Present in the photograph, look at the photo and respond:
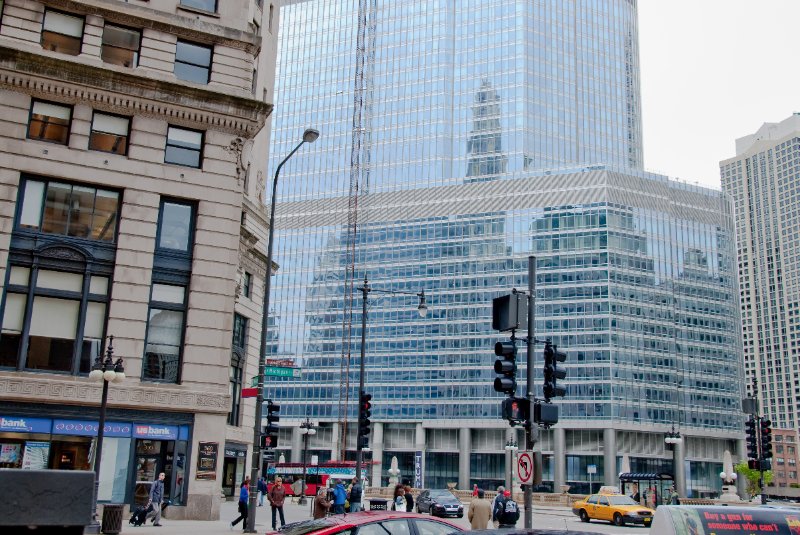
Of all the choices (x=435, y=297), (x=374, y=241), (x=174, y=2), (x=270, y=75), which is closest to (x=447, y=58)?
(x=374, y=241)

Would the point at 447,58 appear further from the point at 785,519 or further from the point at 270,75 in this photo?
the point at 785,519

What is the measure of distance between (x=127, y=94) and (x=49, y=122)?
2.97 meters

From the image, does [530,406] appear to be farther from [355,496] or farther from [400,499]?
[400,499]

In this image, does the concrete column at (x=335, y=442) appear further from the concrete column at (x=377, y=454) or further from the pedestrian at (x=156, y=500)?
the pedestrian at (x=156, y=500)

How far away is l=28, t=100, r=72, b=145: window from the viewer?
29094 mm

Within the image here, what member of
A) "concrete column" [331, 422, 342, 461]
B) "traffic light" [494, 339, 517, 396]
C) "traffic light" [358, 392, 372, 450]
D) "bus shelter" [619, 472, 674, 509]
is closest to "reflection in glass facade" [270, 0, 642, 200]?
"concrete column" [331, 422, 342, 461]

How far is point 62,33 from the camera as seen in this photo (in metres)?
29.9

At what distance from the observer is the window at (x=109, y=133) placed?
29.7m

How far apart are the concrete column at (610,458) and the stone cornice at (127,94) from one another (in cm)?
8635

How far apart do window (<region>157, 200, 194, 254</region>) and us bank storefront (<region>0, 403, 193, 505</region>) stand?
6.33 meters

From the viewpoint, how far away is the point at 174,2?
31.7 m

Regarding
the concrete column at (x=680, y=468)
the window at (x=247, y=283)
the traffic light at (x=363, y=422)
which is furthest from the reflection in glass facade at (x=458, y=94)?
the traffic light at (x=363, y=422)

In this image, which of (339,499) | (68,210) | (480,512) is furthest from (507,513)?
(68,210)

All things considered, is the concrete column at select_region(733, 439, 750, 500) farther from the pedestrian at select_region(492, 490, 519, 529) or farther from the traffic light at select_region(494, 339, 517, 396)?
the traffic light at select_region(494, 339, 517, 396)
